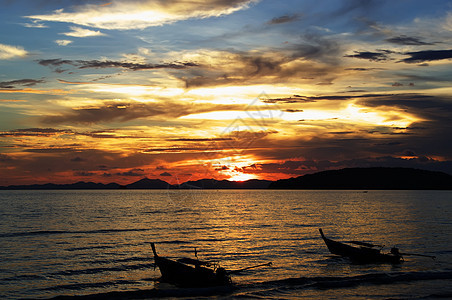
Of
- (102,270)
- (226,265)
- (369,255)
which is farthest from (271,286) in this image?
(102,270)

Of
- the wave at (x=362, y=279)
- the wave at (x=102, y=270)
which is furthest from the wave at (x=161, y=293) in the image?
the wave at (x=102, y=270)

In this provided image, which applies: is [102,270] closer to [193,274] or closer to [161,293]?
[161,293]

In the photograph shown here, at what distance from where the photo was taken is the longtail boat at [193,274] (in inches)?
1230

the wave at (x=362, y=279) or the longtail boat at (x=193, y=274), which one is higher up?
the longtail boat at (x=193, y=274)

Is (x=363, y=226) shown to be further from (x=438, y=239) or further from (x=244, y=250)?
(x=244, y=250)

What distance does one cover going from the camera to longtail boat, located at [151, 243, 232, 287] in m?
31.2

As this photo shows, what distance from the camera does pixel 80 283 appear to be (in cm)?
3312

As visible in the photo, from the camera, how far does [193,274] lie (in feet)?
104

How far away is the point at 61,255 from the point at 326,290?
98.2 ft

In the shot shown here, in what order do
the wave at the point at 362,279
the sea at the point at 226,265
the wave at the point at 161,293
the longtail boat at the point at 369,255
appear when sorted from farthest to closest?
the longtail boat at the point at 369,255 < the wave at the point at 362,279 < the sea at the point at 226,265 < the wave at the point at 161,293

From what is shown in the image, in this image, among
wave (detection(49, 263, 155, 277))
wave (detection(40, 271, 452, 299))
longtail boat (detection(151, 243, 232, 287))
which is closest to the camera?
wave (detection(40, 271, 452, 299))

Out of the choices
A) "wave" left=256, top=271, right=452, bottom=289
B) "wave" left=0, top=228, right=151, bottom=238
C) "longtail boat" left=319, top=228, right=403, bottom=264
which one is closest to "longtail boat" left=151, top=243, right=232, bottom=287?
"wave" left=256, top=271, right=452, bottom=289

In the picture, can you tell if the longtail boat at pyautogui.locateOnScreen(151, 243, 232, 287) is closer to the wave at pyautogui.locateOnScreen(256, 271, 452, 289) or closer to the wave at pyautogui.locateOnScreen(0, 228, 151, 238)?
the wave at pyautogui.locateOnScreen(256, 271, 452, 289)

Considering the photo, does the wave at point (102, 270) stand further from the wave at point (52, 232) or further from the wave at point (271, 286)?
the wave at point (52, 232)
